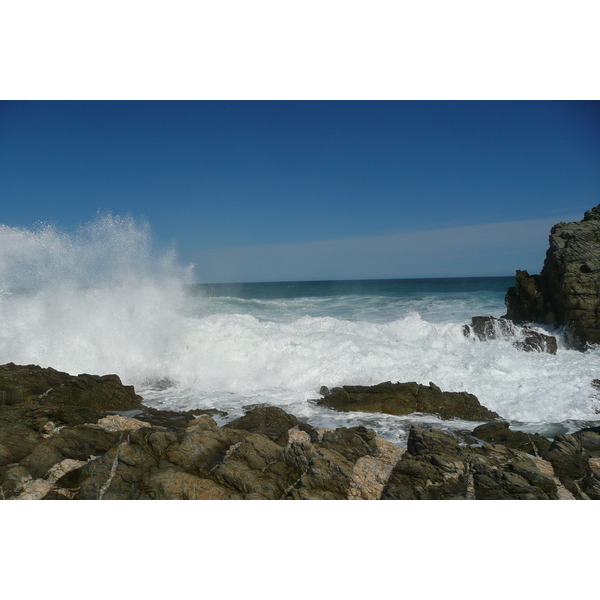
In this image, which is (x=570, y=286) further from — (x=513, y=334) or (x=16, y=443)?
(x=16, y=443)

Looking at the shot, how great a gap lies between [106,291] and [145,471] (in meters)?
8.32

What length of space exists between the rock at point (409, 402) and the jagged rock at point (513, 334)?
171 inches

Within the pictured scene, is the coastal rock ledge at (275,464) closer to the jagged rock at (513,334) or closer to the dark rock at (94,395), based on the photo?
the dark rock at (94,395)

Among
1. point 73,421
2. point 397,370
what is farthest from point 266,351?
point 73,421

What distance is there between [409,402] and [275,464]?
3584 mm

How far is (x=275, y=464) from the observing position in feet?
14.0

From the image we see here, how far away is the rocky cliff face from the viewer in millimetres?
10086

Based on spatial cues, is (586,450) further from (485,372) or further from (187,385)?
(187,385)

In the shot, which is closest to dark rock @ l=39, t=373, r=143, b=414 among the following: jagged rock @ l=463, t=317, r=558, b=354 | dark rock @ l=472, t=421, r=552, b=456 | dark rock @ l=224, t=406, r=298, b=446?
dark rock @ l=224, t=406, r=298, b=446

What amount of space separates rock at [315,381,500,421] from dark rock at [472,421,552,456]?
792 millimetres

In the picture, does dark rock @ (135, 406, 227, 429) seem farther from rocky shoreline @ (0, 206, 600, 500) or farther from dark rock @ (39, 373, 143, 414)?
dark rock @ (39, 373, 143, 414)

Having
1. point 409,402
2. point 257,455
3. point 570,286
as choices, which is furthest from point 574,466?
point 570,286

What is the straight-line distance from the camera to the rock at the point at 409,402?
6.80m

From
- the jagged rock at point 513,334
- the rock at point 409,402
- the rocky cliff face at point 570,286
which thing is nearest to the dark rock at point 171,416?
the rock at point 409,402
